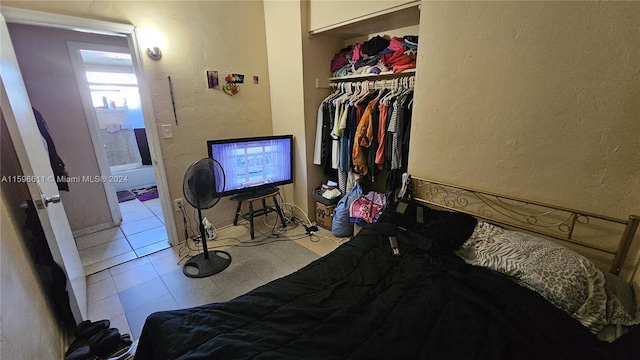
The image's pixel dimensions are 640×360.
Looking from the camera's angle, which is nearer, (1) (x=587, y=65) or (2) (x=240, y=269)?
(1) (x=587, y=65)

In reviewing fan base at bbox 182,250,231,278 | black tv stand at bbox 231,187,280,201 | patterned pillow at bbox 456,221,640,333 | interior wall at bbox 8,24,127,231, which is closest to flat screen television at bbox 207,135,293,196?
black tv stand at bbox 231,187,280,201

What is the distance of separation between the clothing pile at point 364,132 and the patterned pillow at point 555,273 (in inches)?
39.7

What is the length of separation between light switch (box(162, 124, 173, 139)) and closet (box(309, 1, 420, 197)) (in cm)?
145

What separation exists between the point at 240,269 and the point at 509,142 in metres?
2.26

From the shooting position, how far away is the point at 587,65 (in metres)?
1.36

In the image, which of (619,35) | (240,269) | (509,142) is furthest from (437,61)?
(240,269)

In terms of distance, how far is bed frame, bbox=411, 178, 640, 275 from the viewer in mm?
1423

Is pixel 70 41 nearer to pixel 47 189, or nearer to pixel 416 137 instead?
pixel 47 189

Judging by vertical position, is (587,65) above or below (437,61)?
below

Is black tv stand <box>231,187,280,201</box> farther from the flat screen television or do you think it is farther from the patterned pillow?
the patterned pillow

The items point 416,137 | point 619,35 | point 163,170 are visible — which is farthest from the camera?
point 163,170

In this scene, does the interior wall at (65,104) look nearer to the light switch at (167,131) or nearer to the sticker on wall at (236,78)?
the light switch at (167,131)

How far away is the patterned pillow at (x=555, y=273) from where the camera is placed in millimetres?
1188

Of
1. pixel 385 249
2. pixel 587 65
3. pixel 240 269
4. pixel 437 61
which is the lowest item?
pixel 240 269
